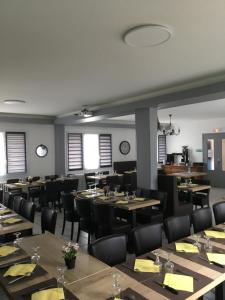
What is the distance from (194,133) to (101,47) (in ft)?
29.1

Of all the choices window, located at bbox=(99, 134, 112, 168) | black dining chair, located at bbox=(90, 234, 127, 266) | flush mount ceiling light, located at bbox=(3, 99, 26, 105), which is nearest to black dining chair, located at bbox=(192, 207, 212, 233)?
black dining chair, located at bbox=(90, 234, 127, 266)

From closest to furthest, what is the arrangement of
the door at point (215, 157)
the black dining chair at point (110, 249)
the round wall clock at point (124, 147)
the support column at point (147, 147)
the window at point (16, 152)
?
the black dining chair at point (110, 249) → the support column at point (147, 147) → the window at point (16, 152) → the door at point (215, 157) → the round wall clock at point (124, 147)

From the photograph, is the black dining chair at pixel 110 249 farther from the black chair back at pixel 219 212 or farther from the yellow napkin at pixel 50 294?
the black chair back at pixel 219 212

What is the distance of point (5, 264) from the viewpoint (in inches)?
Answer: 78.4

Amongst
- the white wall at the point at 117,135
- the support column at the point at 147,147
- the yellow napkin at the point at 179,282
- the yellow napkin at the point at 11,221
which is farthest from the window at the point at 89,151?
the yellow napkin at the point at 179,282

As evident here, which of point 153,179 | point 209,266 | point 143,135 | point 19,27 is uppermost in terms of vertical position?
point 19,27

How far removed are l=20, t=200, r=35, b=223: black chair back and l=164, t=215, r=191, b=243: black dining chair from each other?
1.90m

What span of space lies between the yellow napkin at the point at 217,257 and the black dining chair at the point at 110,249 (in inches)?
28.3

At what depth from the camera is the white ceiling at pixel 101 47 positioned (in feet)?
6.70

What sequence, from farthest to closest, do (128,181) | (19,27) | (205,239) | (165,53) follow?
(128,181)
(165,53)
(205,239)
(19,27)

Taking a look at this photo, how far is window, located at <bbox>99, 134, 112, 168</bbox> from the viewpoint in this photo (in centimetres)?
994

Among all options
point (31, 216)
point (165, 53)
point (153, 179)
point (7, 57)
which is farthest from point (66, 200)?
point (165, 53)

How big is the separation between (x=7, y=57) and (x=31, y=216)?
83.0 inches

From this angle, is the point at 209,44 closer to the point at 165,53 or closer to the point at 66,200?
the point at 165,53
